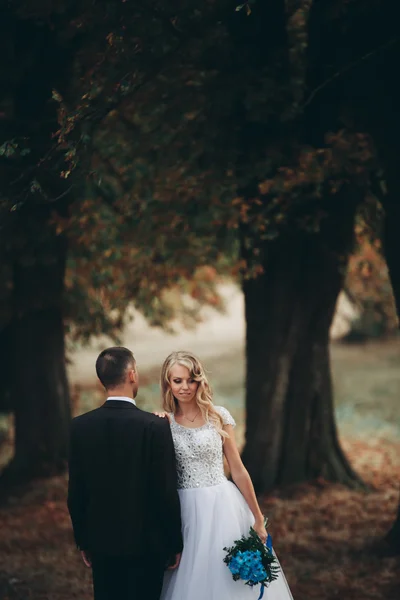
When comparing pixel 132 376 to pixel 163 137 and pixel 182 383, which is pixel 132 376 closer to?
pixel 182 383

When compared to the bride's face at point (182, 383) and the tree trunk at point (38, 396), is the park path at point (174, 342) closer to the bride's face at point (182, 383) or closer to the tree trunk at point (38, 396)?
the tree trunk at point (38, 396)

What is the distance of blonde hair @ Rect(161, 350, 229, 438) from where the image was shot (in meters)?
5.00

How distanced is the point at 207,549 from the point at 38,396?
25.2ft

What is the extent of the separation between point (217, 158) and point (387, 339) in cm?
3101

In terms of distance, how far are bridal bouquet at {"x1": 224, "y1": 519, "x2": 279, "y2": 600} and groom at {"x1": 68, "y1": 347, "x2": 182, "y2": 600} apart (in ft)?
1.05

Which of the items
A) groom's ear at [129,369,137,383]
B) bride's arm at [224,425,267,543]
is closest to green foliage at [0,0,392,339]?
groom's ear at [129,369,137,383]

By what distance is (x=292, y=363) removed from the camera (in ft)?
35.7

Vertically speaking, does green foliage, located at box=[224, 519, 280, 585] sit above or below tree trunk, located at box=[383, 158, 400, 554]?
below

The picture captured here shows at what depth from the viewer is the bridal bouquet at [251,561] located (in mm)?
4695

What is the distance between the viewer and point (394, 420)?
1953 centimetres

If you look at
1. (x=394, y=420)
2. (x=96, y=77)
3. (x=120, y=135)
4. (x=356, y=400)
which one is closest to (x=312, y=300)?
(x=120, y=135)

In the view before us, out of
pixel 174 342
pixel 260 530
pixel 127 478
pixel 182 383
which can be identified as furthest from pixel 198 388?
pixel 174 342

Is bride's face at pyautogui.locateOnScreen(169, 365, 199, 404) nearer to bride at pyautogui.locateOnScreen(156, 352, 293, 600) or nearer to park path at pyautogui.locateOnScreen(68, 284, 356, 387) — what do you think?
bride at pyautogui.locateOnScreen(156, 352, 293, 600)

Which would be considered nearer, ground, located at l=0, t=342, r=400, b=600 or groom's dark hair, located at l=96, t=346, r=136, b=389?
groom's dark hair, located at l=96, t=346, r=136, b=389
